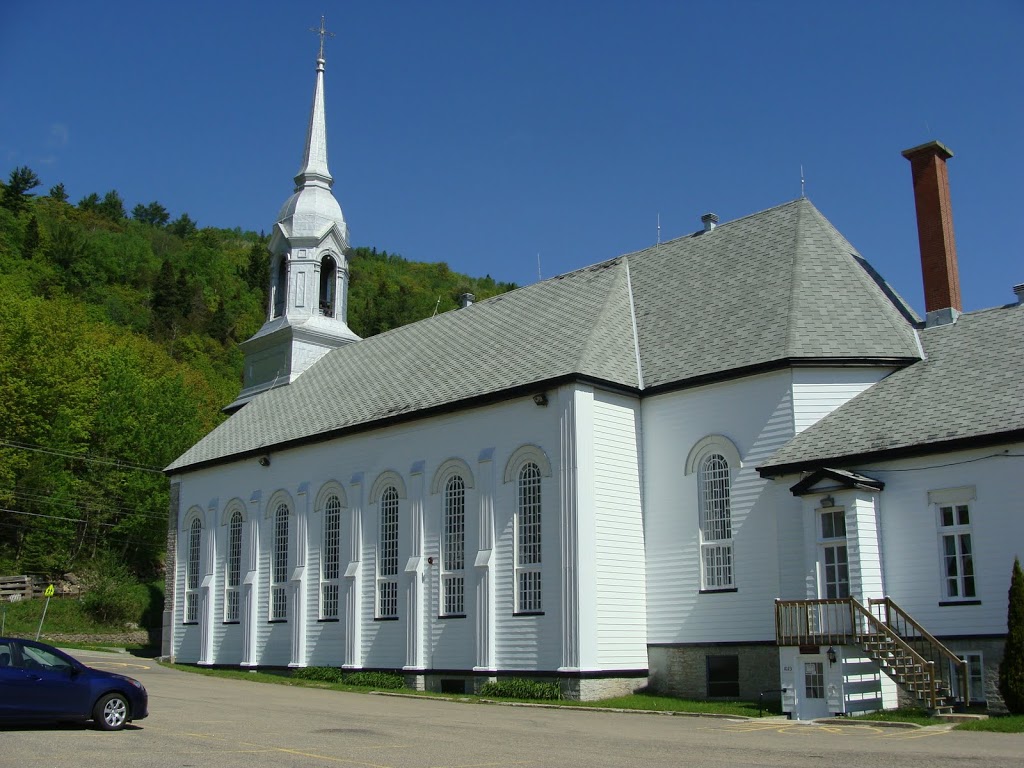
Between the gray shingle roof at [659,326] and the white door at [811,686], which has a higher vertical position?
the gray shingle roof at [659,326]

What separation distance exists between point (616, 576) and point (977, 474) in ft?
29.7

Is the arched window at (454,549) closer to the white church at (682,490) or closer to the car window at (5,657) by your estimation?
the white church at (682,490)

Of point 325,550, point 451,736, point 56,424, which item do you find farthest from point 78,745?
point 56,424

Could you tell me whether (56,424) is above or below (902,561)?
above

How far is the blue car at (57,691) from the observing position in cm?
1485

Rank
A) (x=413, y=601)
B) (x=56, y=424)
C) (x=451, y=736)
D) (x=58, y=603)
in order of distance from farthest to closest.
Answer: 1. (x=56, y=424)
2. (x=58, y=603)
3. (x=413, y=601)
4. (x=451, y=736)

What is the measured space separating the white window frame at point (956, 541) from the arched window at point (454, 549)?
12.6 m

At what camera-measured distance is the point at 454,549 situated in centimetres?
2931

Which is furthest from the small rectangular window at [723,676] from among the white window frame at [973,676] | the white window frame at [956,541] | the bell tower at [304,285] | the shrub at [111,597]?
the shrub at [111,597]

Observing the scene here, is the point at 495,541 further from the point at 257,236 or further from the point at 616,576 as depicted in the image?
the point at 257,236

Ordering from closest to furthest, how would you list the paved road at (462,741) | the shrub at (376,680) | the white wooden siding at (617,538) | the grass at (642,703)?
the paved road at (462,741), the grass at (642,703), the white wooden siding at (617,538), the shrub at (376,680)

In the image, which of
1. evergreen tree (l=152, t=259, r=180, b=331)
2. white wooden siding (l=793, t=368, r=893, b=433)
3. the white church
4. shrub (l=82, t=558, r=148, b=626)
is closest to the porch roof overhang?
the white church

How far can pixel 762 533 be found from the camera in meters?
24.7

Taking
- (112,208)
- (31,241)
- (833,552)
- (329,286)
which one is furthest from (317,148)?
(112,208)
